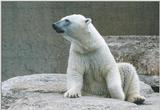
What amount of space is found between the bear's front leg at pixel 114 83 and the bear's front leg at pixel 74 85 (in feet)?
0.98

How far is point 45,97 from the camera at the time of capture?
6.01 meters

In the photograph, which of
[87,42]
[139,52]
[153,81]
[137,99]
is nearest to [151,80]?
[153,81]

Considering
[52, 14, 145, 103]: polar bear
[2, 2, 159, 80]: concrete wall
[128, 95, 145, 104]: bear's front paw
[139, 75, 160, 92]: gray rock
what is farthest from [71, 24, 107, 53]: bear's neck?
[2, 2, 159, 80]: concrete wall

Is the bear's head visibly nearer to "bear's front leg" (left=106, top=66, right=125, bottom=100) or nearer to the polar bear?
the polar bear

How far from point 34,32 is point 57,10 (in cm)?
63

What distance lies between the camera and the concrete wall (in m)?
10.9

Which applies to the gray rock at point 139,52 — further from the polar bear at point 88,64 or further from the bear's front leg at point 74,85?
the bear's front leg at point 74,85

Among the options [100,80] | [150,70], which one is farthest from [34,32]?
[100,80]

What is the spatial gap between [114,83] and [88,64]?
341 millimetres

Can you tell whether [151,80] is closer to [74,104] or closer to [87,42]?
[87,42]

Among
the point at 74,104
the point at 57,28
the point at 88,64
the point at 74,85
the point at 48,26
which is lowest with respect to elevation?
the point at 74,104

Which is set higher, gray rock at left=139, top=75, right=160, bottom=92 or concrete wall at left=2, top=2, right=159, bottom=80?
concrete wall at left=2, top=2, right=159, bottom=80

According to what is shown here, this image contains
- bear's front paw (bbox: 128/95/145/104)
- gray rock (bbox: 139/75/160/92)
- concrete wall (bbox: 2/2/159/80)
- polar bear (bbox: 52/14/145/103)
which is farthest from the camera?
concrete wall (bbox: 2/2/159/80)

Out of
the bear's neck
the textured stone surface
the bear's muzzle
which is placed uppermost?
the bear's muzzle
